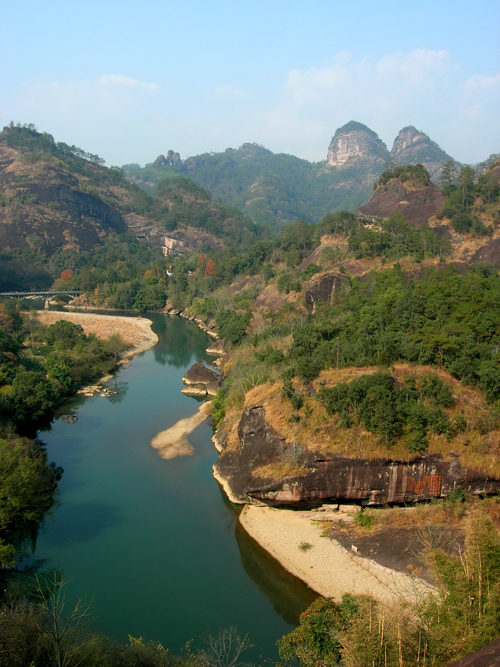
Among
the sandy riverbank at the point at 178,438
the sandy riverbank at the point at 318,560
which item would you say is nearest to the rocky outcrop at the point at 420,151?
the sandy riverbank at the point at 178,438

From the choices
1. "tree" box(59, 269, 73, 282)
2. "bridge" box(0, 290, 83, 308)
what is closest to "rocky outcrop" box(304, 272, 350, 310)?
"bridge" box(0, 290, 83, 308)

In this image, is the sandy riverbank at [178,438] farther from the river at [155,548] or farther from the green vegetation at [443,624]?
the green vegetation at [443,624]

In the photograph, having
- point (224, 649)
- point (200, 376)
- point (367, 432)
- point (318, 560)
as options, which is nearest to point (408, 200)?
point (200, 376)

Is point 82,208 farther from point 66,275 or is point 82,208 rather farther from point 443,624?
point 443,624

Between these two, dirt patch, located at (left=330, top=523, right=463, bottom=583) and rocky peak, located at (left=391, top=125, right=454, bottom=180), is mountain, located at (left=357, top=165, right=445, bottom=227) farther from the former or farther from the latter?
rocky peak, located at (left=391, top=125, right=454, bottom=180)

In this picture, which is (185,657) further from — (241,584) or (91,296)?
(91,296)

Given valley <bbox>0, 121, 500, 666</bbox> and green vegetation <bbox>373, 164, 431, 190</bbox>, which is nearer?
valley <bbox>0, 121, 500, 666</bbox>
